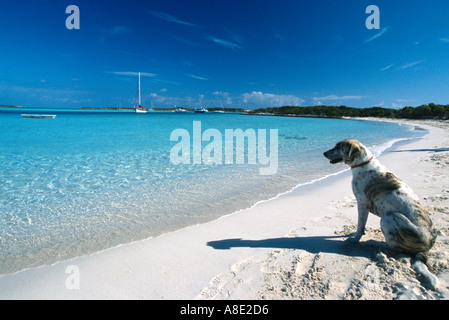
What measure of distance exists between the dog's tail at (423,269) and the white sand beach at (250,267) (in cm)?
6

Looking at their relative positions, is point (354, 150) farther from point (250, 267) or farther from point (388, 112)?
point (388, 112)

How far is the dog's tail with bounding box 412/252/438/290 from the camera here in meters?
2.60

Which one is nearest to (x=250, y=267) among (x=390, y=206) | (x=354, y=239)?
(x=354, y=239)

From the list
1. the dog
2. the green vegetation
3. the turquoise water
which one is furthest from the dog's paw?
the green vegetation

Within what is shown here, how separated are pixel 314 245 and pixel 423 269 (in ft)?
4.25

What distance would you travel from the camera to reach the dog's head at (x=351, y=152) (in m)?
3.53

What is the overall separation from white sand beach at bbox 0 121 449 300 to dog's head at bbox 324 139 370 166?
4.21 feet

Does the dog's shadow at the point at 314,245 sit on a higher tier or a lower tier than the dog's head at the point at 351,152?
lower

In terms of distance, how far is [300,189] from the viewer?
22.9 ft

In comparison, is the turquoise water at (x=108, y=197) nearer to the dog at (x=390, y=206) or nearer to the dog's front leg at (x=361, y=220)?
the dog's front leg at (x=361, y=220)

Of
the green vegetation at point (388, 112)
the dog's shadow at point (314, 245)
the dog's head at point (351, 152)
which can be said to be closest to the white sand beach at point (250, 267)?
the dog's shadow at point (314, 245)

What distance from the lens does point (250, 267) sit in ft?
10.2

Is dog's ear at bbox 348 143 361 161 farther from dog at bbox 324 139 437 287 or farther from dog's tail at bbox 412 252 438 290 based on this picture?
dog's tail at bbox 412 252 438 290
